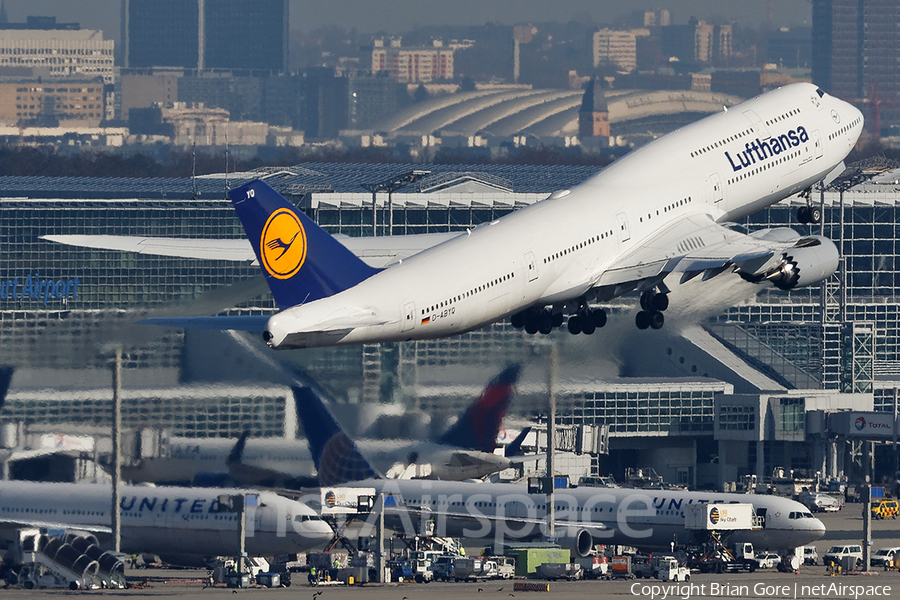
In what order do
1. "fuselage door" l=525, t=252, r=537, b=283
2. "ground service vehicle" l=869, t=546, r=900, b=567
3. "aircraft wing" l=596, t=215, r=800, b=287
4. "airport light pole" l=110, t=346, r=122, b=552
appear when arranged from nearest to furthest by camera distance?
"fuselage door" l=525, t=252, r=537, b=283 < "aircraft wing" l=596, t=215, r=800, b=287 < "airport light pole" l=110, t=346, r=122, b=552 < "ground service vehicle" l=869, t=546, r=900, b=567

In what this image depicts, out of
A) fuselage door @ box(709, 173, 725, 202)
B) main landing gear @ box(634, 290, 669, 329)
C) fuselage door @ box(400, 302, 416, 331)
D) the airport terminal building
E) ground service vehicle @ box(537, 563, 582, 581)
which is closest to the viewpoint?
fuselage door @ box(400, 302, 416, 331)

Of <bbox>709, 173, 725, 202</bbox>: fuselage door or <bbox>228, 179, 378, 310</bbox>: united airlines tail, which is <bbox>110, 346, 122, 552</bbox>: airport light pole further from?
<bbox>228, 179, 378, 310</bbox>: united airlines tail

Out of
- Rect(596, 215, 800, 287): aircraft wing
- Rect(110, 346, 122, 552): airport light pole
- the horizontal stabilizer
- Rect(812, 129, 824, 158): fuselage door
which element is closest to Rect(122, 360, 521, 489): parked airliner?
Rect(110, 346, 122, 552): airport light pole

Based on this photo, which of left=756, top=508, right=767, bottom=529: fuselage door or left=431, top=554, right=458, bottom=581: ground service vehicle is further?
left=756, top=508, right=767, bottom=529: fuselage door

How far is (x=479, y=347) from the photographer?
363 ft

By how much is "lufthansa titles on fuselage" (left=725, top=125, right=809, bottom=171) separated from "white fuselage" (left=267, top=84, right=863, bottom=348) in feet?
0.13

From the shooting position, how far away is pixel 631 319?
9838 cm

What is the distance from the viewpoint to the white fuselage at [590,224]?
6397 cm

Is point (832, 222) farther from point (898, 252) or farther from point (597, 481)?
point (597, 481)

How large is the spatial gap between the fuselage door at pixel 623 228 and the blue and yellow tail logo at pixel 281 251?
15.5 m

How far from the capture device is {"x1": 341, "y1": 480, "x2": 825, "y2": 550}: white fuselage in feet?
335

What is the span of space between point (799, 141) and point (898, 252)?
115 meters

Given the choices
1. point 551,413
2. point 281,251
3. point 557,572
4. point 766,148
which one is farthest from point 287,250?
point 551,413

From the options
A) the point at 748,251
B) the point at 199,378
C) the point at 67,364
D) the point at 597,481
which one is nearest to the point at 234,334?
the point at 199,378
